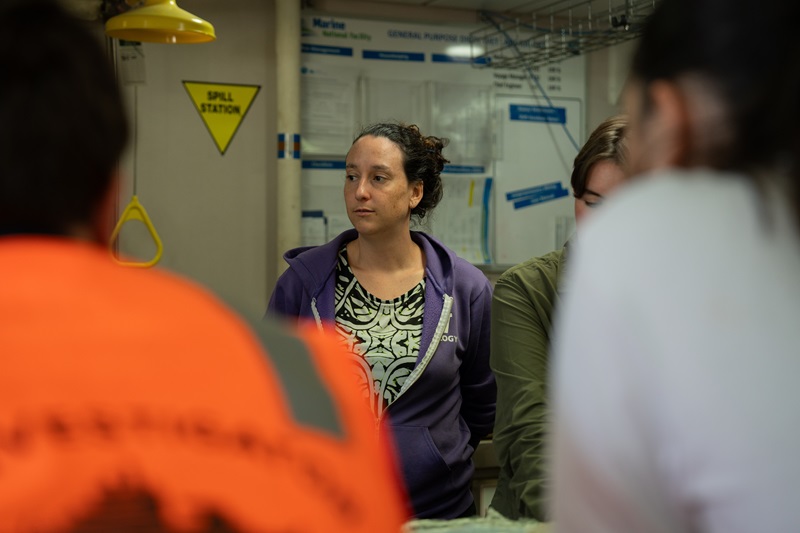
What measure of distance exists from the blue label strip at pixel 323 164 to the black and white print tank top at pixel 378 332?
165cm

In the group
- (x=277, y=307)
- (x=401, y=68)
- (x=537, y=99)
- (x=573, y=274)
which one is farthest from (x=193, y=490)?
(x=537, y=99)

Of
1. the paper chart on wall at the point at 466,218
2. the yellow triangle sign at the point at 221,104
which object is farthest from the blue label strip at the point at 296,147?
the paper chart on wall at the point at 466,218

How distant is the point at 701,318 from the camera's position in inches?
23.0

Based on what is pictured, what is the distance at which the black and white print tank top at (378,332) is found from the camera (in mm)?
2203

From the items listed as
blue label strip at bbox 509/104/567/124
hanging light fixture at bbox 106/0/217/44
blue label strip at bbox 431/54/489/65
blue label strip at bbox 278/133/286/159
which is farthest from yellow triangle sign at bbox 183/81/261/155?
hanging light fixture at bbox 106/0/217/44

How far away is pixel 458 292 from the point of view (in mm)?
2391

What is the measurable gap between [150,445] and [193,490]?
38 millimetres

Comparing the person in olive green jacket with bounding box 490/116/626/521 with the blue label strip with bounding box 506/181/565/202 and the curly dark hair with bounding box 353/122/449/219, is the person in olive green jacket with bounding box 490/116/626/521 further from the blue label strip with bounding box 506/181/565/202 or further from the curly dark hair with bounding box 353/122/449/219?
the blue label strip with bounding box 506/181/565/202

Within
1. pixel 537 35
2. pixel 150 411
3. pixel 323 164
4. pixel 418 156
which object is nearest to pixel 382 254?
pixel 418 156

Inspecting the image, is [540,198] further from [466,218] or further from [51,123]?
[51,123]

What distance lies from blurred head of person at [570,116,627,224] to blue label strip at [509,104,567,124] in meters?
2.61

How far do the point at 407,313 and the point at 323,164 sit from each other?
185 cm

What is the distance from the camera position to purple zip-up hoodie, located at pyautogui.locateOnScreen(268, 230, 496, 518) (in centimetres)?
217

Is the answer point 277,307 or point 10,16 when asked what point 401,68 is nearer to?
point 277,307
